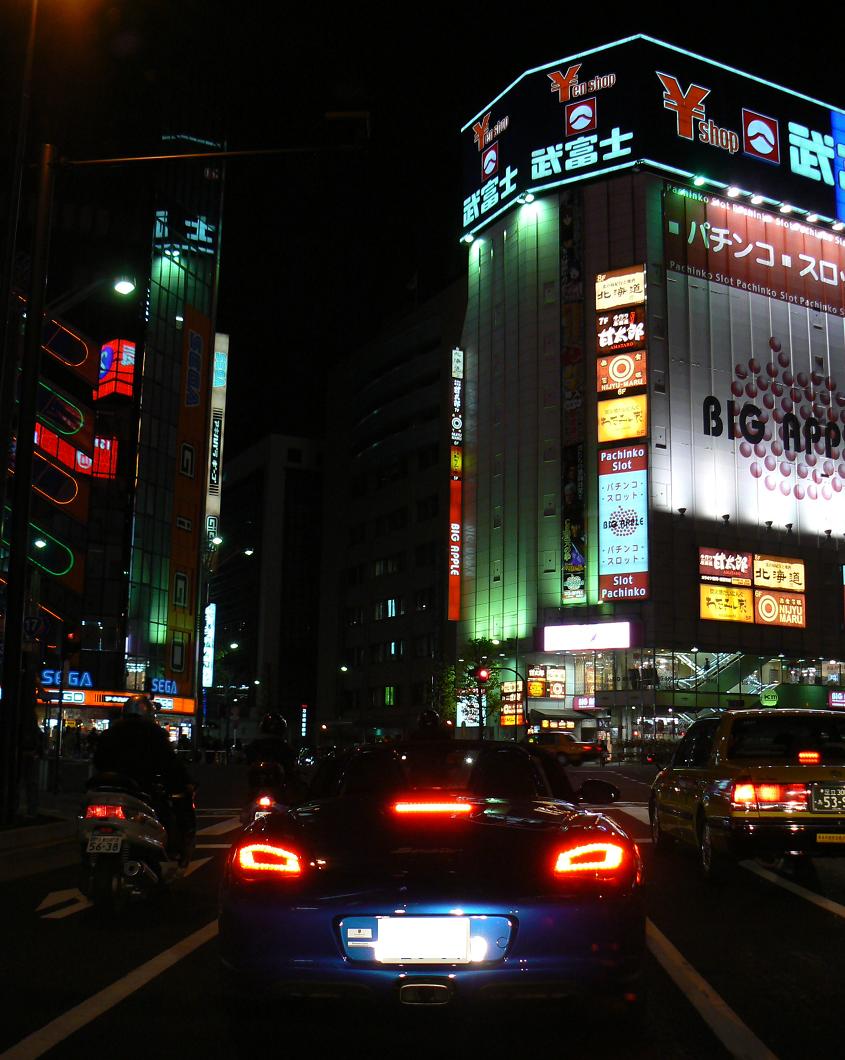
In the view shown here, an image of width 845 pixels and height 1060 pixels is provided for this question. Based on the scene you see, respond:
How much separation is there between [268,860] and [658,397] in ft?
228

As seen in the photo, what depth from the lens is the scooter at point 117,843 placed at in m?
8.50

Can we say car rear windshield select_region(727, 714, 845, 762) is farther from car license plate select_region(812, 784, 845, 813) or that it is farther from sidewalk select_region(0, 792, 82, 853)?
sidewalk select_region(0, 792, 82, 853)

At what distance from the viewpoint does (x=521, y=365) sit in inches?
3086

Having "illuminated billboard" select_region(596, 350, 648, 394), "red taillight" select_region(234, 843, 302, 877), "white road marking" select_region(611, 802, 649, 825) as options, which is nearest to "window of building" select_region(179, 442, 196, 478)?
"illuminated billboard" select_region(596, 350, 648, 394)

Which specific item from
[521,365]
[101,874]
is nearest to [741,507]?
[521,365]

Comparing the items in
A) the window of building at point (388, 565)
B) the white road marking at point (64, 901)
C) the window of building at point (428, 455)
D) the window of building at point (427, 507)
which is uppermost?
the window of building at point (428, 455)

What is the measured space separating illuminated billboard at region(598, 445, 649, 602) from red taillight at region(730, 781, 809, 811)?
59171 millimetres

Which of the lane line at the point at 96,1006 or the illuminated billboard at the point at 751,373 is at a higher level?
the illuminated billboard at the point at 751,373

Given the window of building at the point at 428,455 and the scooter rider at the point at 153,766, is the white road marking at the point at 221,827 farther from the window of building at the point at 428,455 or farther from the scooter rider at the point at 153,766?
the window of building at the point at 428,455

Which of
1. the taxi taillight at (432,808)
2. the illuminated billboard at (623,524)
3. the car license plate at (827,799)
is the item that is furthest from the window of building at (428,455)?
the taxi taillight at (432,808)

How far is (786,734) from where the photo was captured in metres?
11.2

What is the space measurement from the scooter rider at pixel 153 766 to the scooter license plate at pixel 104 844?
672 millimetres

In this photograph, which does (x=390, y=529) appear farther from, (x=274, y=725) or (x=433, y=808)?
(x=433, y=808)

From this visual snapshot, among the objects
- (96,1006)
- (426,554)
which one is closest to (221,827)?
(96,1006)
